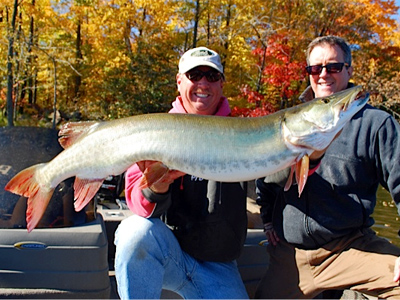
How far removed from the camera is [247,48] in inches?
925

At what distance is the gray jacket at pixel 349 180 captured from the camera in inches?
121

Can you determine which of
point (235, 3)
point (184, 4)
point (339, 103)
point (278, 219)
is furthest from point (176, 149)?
point (235, 3)

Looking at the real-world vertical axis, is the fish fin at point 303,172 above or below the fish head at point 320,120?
below

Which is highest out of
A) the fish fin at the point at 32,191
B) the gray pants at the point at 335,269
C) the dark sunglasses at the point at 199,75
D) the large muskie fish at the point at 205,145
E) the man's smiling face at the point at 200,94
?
the dark sunglasses at the point at 199,75

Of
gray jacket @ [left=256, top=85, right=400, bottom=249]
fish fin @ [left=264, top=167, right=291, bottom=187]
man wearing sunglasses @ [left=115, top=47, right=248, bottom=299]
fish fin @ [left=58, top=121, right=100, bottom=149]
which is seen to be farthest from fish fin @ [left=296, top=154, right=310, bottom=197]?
fish fin @ [left=58, top=121, right=100, bottom=149]

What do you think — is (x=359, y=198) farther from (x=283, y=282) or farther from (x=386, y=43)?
(x=386, y=43)

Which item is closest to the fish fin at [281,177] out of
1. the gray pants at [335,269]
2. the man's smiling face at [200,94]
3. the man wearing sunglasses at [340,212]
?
the man wearing sunglasses at [340,212]

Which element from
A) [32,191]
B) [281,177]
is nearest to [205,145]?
[281,177]

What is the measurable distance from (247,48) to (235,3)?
2.71m

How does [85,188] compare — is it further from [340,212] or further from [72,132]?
[340,212]

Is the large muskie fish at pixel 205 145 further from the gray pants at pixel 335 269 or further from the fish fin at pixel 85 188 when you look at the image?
the gray pants at pixel 335 269

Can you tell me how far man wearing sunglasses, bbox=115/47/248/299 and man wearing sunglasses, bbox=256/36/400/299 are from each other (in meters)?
0.42

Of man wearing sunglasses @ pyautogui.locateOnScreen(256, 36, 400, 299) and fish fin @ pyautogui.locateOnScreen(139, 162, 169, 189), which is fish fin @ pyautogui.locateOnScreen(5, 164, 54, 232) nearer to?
fish fin @ pyautogui.locateOnScreen(139, 162, 169, 189)

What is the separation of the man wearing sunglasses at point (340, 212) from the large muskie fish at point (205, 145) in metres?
0.36
